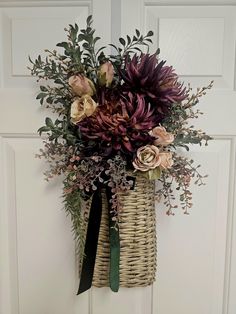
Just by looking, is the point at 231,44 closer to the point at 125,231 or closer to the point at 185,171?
the point at 185,171

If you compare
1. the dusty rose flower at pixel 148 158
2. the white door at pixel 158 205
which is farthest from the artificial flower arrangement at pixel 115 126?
the white door at pixel 158 205

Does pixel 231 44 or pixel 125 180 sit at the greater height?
pixel 231 44

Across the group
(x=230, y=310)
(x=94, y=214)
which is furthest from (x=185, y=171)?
(x=230, y=310)

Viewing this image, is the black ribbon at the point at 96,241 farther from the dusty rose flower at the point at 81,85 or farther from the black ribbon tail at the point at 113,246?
the dusty rose flower at the point at 81,85

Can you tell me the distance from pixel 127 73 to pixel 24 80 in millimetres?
385

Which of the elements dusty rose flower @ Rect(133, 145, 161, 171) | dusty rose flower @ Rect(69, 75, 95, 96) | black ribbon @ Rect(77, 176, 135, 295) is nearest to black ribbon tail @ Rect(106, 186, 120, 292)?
black ribbon @ Rect(77, 176, 135, 295)

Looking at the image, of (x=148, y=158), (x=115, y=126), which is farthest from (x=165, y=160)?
(x=115, y=126)

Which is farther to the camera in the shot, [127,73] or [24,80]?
[24,80]

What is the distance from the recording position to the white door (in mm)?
1012

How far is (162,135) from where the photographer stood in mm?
833

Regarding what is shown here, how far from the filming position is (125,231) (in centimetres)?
92

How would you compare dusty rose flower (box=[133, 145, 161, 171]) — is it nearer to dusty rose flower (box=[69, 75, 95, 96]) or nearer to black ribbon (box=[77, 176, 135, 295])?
black ribbon (box=[77, 176, 135, 295])

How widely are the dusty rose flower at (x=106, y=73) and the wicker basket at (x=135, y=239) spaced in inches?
10.9

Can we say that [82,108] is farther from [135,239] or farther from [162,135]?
[135,239]
